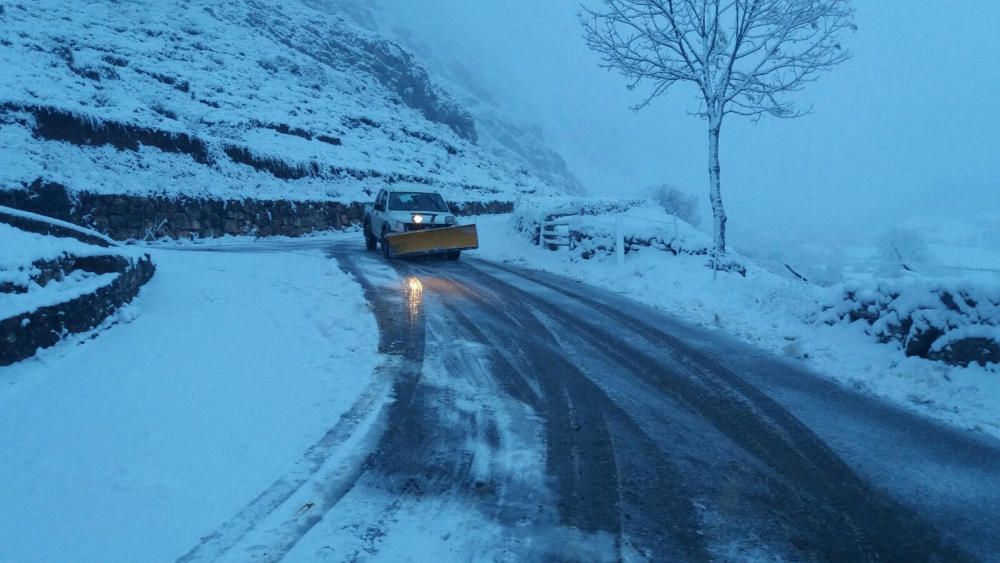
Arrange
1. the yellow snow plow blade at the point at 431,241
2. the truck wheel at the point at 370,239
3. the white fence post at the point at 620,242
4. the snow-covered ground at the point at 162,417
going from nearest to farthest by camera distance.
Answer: the snow-covered ground at the point at 162,417
the white fence post at the point at 620,242
the yellow snow plow blade at the point at 431,241
the truck wheel at the point at 370,239

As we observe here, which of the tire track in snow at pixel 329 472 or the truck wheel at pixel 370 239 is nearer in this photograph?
the tire track in snow at pixel 329 472

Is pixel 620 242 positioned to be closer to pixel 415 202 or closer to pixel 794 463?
pixel 415 202

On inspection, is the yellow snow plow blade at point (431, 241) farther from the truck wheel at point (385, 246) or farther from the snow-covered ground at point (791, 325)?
the snow-covered ground at point (791, 325)

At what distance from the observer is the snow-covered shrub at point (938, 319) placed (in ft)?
22.8

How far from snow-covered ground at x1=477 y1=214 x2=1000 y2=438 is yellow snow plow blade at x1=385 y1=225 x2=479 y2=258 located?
80.5 inches

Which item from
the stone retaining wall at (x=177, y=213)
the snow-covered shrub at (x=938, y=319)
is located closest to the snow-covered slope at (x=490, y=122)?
the stone retaining wall at (x=177, y=213)

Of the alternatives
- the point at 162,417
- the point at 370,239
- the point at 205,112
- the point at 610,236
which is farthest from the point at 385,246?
the point at 205,112

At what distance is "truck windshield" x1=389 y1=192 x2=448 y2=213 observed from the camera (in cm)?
1677

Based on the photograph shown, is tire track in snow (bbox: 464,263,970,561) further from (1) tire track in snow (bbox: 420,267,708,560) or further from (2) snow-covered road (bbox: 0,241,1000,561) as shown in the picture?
(1) tire track in snow (bbox: 420,267,708,560)

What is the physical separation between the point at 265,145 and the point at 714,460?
2841cm

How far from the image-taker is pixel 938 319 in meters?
7.34

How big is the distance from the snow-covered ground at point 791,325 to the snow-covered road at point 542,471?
1.91ft

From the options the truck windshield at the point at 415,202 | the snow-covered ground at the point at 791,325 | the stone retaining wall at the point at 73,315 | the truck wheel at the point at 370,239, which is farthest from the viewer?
the truck wheel at the point at 370,239

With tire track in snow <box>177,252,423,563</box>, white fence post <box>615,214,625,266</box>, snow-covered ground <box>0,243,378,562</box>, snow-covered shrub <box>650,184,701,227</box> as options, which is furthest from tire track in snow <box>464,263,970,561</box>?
snow-covered shrub <box>650,184,701,227</box>
